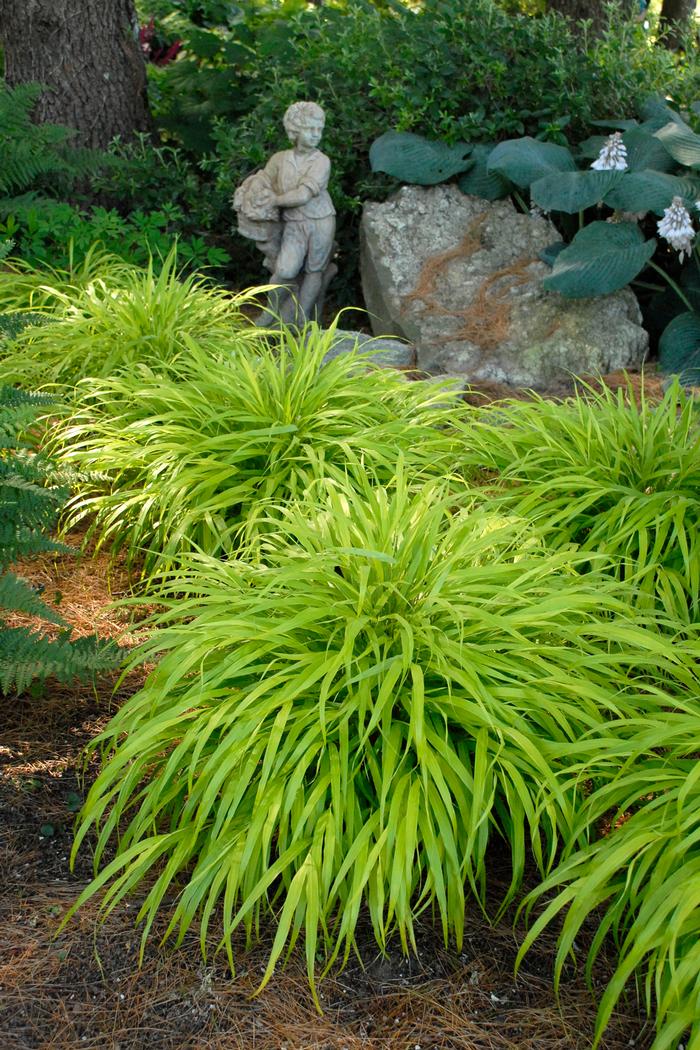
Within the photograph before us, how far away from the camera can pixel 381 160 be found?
5195 mm

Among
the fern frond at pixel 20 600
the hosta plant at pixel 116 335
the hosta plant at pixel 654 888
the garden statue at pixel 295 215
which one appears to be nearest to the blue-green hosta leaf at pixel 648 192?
the garden statue at pixel 295 215

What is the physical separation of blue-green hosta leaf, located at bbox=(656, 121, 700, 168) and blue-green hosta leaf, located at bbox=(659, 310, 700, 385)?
0.66 meters

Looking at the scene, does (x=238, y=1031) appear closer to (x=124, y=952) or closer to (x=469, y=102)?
(x=124, y=952)

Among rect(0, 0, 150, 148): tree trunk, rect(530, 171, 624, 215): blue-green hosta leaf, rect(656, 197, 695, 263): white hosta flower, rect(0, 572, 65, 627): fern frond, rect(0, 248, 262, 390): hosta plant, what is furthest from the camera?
rect(0, 0, 150, 148): tree trunk

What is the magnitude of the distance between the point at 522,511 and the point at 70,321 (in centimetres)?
200

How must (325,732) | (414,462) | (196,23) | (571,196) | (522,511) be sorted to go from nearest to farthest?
(325,732)
(522,511)
(414,462)
(571,196)
(196,23)

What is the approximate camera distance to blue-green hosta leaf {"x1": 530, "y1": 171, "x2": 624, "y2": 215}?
4.63 metres

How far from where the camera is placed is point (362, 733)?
2033 millimetres

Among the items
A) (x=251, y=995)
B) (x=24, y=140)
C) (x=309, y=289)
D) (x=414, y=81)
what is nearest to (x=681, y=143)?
(x=414, y=81)

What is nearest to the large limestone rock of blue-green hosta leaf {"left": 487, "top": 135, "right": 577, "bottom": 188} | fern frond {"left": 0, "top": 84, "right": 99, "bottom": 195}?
blue-green hosta leaf {"left": 487, "top": 135, "right": 577, "bottom": 188}

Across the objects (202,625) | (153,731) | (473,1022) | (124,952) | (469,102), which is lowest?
(124,952)

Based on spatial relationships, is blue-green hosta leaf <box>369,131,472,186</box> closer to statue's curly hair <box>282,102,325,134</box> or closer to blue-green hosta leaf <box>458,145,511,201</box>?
blue-green hosta leaf <box>458,145,511,201</box>

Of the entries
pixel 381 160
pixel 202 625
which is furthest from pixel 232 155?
pixel 202 625

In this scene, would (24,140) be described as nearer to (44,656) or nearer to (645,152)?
(645,152)
